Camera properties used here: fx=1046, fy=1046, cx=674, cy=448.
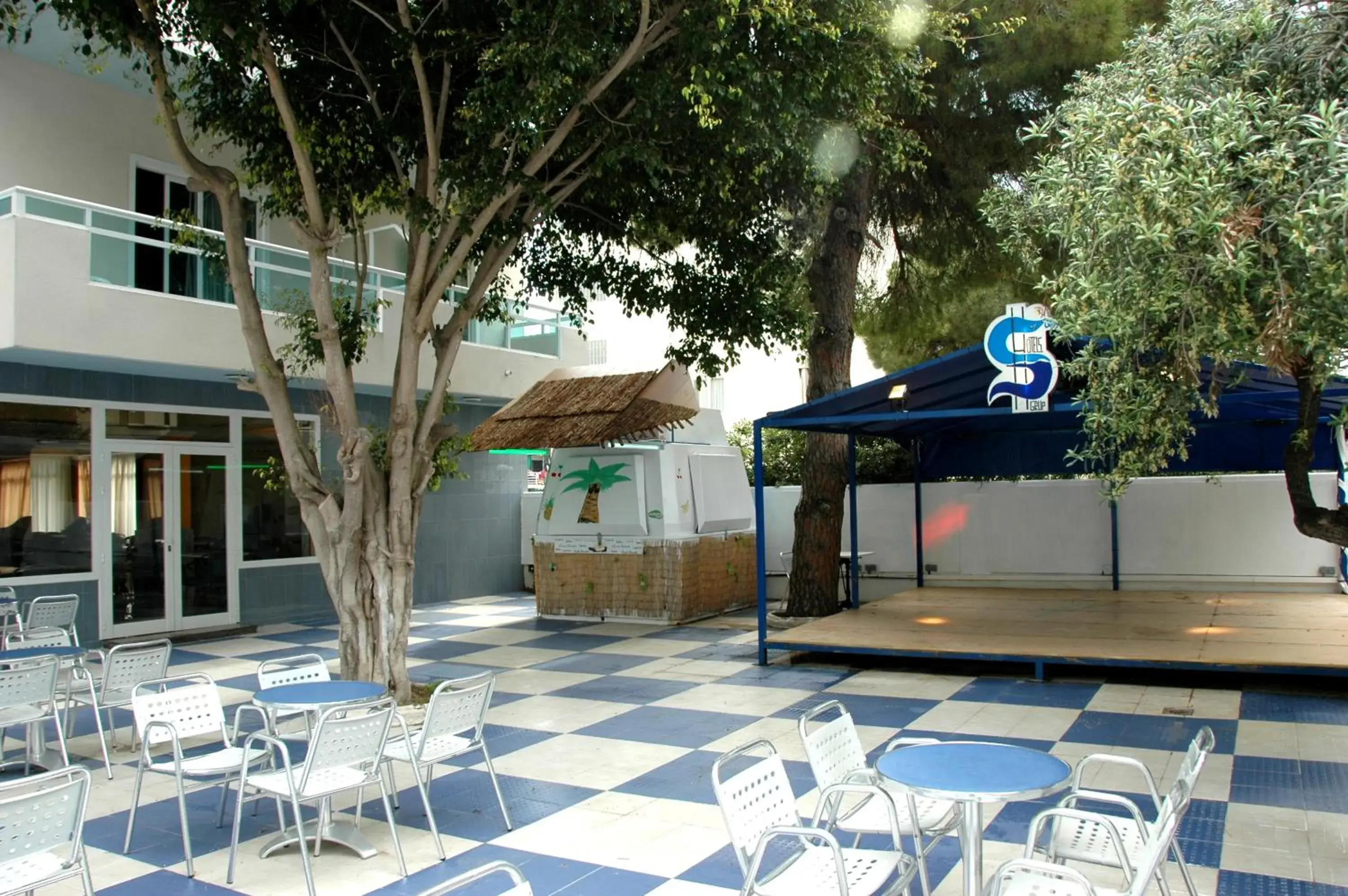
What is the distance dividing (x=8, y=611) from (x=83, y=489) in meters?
2.76

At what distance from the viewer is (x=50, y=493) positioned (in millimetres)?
12242

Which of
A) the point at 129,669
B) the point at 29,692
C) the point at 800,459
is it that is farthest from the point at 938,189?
the point at 29,692

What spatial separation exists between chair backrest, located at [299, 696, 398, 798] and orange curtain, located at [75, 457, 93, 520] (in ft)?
28.1

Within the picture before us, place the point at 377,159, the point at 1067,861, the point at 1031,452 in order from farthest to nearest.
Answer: the point at 1031,452
the point at 377,159
the point at 1067,861

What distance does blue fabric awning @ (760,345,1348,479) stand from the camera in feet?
30.5

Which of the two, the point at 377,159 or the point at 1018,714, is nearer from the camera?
the point at 1018,714

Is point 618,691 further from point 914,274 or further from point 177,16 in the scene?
point 914,274

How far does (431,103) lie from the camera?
8953mm

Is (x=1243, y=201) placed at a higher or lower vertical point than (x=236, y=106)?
lower

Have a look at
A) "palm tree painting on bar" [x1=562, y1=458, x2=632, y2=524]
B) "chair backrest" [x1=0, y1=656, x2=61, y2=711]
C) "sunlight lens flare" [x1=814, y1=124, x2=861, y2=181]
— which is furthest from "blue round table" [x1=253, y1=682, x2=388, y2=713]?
"palm tree painting on bar" [x1=562, y1=458, x2=632, y2=524]

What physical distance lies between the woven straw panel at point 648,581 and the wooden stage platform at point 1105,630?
5.72ft

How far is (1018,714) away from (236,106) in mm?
8543

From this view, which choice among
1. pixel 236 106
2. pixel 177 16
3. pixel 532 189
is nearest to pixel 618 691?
pixel 532 189

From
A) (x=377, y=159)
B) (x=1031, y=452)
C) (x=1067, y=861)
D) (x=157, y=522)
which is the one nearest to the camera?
(x=1067, y=861)
